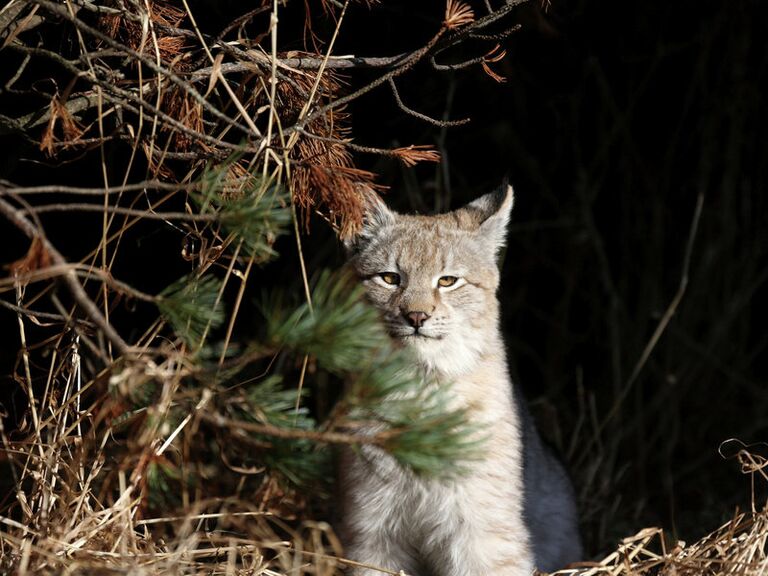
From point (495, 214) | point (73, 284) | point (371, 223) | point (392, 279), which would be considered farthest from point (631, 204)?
point (73, 284)

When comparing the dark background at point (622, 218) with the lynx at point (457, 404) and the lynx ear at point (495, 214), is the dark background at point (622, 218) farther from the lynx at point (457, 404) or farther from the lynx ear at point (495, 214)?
the lynx at point (457, 404)

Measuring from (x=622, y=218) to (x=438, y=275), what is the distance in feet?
8.00

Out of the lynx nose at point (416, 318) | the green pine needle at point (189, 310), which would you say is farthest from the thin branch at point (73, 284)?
the lynx nose at point (416, 318)

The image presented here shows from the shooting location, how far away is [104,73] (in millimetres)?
2795

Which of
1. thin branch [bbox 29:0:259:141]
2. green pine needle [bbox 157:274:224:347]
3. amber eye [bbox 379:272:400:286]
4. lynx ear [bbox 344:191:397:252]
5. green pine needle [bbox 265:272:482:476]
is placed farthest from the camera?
lynx ear [bbox 344:191:397:252]

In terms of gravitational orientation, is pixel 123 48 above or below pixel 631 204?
above

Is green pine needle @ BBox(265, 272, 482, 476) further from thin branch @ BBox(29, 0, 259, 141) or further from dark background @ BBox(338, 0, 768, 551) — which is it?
dark background @ BBox(338, 0, 768, 551)

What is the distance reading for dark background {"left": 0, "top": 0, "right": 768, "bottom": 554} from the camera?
15.5ft

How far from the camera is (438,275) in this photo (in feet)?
10.8

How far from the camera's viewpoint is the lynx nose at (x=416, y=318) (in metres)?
3.04

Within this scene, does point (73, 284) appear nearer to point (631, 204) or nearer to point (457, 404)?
point (457, 404)

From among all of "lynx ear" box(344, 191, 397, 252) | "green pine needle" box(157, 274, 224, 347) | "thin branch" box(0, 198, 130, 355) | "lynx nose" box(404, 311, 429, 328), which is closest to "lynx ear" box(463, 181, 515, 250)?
"lynx ear" box(344, 191, 397, 252)

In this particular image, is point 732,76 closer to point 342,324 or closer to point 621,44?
point 621,44

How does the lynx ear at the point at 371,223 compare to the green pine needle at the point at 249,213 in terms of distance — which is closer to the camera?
the green pine needle at the point at 249,213
